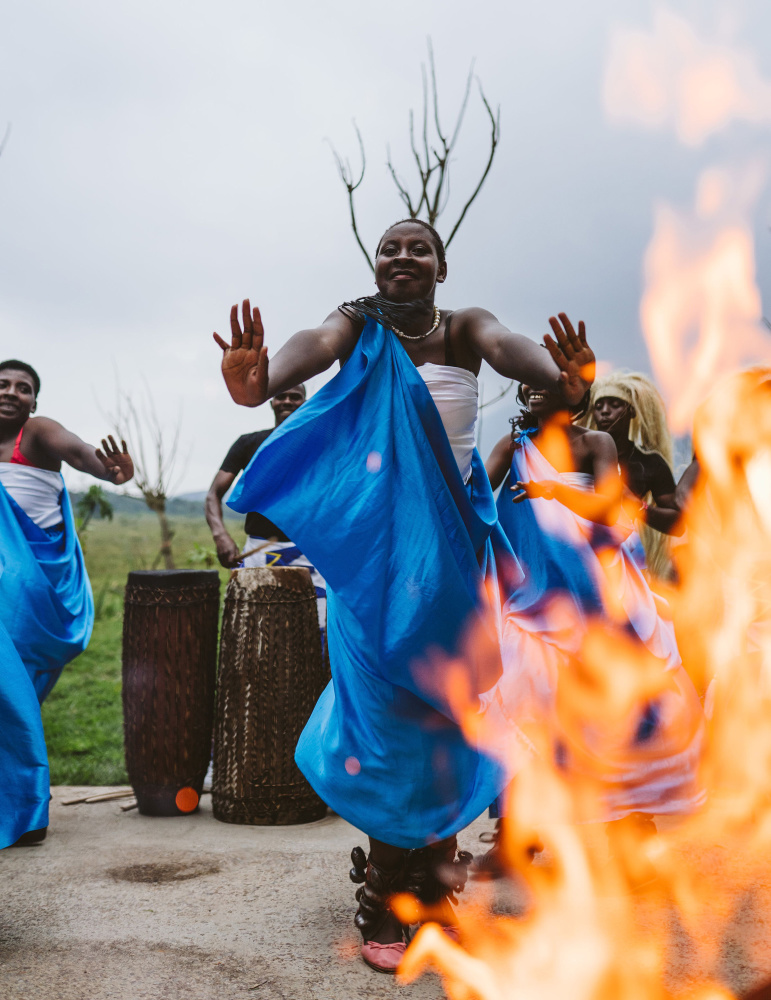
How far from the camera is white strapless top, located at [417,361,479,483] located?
2822mm

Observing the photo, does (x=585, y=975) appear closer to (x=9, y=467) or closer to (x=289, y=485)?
(x=289, y=485)

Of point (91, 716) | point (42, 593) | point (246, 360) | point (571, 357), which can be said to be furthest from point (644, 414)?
point (91, 716)

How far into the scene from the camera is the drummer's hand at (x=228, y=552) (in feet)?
16.9

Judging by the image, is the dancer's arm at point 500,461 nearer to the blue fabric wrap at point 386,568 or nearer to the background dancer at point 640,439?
Result: the background dancer at point 640,439

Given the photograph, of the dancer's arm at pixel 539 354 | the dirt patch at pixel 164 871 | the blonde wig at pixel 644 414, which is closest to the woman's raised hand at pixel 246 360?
the dancer's arm at pixel 539 354

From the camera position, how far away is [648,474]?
4949mm

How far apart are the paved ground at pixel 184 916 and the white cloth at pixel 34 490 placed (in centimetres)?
156

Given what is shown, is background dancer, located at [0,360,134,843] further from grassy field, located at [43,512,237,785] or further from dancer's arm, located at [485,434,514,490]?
dancer's arm, located at [485,434,514,490]

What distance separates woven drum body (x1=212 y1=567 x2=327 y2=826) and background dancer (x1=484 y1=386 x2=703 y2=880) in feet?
4.39

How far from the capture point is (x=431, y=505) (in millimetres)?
2594

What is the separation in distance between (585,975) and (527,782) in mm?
1200

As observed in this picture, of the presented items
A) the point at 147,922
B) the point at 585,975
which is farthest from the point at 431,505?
the point at 147,922

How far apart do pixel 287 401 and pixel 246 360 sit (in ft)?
9.96

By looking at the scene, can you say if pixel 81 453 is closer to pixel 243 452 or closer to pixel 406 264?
pixel 243 452
